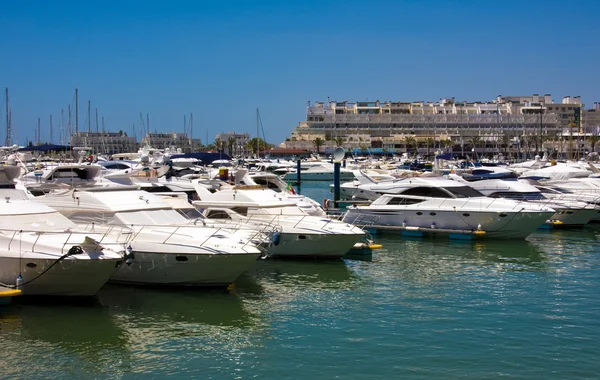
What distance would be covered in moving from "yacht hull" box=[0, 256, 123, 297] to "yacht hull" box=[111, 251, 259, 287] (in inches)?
63.8

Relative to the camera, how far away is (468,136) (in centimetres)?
17900

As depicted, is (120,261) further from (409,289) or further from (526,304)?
(526,304)

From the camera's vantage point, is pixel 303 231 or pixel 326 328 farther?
pixel 303 231

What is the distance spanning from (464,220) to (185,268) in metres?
15.7

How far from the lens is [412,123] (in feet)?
609

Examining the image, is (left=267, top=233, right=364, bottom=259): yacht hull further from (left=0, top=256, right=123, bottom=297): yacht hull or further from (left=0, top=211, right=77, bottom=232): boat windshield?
(left=0, top=256, right=123, bottom=297): yacht hull

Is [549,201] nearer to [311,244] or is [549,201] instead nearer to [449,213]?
[449,213]

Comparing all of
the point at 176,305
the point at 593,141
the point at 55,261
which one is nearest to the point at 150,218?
the point at 176,305

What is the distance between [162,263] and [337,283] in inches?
217

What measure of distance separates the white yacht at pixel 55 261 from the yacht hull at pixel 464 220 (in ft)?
53.8

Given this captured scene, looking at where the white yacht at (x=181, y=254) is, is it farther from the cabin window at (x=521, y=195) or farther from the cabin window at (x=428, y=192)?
the cabin window at (x=521, y=195)

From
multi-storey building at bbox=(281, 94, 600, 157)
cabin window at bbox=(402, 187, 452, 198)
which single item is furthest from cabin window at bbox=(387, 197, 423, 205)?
multi-storey building at bbox=(281, 94, 600, 157)

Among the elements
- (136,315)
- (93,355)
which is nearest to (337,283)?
(136,315)

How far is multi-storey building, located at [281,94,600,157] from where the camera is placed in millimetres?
173375
